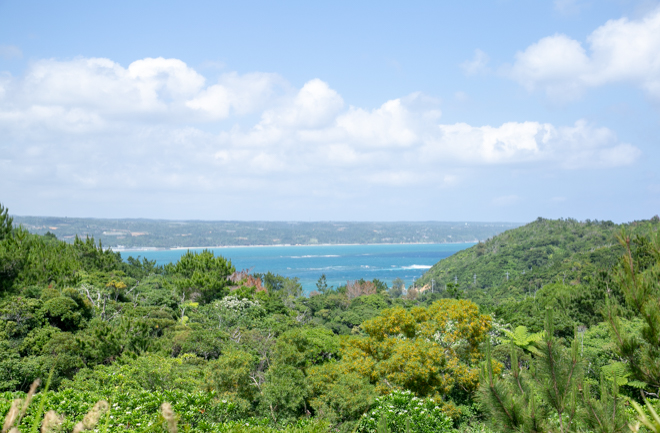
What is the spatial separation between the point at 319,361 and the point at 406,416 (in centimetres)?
842

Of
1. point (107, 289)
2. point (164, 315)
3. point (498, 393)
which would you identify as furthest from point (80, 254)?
point (498, 393)

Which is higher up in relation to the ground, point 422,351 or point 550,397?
point 550,397

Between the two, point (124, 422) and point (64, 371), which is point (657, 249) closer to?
point (124, 422)

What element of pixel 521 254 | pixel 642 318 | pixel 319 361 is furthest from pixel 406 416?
pixel 521 254

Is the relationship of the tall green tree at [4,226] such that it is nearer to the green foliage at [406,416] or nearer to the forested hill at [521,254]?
the green foliage at [406,416]

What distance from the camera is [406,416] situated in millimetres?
9133

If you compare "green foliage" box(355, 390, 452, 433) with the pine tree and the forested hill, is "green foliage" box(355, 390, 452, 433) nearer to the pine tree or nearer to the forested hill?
the pine tree

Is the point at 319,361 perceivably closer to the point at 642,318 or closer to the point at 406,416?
the point at 406,416

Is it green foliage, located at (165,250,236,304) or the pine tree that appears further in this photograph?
green foliage, located at (165,250,236,304)

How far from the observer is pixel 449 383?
12.4 metres

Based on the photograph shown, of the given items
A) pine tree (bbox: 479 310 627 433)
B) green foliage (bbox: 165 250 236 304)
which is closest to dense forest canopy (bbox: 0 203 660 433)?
pine tree (bbox: 479 310 627 433)

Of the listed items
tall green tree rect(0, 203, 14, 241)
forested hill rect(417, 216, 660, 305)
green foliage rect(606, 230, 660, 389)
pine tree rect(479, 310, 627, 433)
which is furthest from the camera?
forested hill rect(417, 216, 660, 305)

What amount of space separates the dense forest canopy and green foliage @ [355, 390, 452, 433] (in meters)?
0.03

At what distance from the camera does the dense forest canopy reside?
4473 millimetres
